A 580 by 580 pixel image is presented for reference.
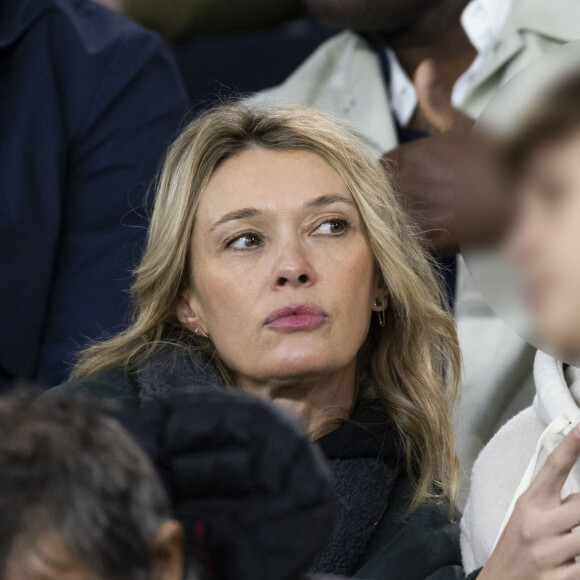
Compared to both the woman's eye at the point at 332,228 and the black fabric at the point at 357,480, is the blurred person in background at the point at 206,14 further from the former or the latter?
the black fabric at the point at 357,480

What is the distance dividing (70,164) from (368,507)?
2.15ft

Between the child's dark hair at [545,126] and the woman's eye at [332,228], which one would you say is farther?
the woman's eye at [332,228]

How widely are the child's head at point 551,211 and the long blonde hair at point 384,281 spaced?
66 cm

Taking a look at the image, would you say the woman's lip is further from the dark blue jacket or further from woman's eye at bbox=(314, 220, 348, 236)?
the dark blue jacket

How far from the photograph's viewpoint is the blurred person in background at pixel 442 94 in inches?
56.0

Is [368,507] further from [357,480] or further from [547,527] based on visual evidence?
[547,527]

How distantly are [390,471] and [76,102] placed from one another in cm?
67

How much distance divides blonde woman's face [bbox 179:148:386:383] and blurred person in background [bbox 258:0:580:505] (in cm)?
13

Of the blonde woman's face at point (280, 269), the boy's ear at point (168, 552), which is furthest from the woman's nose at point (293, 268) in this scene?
the boy's ear at point (168, 552)

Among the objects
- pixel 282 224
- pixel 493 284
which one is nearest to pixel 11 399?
pixel 493 284

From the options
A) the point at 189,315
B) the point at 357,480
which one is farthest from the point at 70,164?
the point at 357,480

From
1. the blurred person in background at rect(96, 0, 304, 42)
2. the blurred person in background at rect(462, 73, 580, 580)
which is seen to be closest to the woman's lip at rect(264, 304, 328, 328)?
the blurred person in background at rect(462, 73, 580, 580)

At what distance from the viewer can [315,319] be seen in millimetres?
1168

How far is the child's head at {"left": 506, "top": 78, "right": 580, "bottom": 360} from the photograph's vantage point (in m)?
0.59
